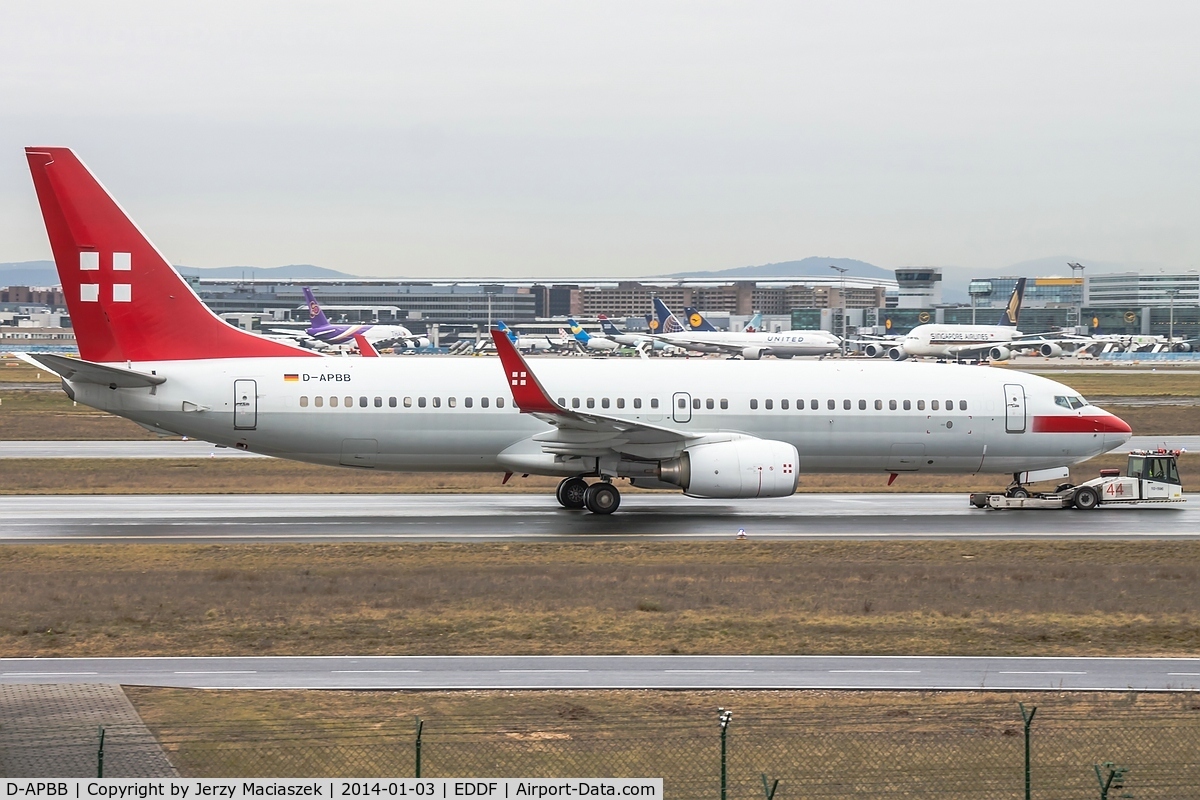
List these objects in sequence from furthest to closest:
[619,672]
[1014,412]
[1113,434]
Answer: [1113,434], [1014,412], [619,672]

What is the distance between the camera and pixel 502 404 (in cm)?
3603

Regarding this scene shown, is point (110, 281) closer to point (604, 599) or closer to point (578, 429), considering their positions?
point (578, 429)

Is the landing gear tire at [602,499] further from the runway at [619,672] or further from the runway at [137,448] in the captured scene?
the runway at [137,448]

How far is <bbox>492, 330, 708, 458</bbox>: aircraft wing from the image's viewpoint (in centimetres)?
3369

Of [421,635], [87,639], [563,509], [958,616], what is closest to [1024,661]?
[958,616]

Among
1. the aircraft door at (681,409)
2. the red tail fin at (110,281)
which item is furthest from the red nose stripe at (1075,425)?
the red tail fin at (110,281)

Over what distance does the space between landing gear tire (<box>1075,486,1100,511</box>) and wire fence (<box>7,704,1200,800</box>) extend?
2202cm

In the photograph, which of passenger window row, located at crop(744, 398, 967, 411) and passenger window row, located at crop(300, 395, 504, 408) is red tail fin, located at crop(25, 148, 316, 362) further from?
passenger window row, located at crop(744, 398, 967, 411)

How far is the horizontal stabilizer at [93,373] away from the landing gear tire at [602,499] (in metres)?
12.0

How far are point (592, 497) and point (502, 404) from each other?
3.62 metres

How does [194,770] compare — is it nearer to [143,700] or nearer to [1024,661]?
[143,700]

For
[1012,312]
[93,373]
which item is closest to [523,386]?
[93,373]

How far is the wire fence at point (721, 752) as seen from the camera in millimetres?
13945

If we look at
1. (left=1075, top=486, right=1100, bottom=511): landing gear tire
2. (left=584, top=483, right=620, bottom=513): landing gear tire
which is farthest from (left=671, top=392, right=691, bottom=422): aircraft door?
(left=1075, top=486, right=1100, bottom=511): landing gear tire
